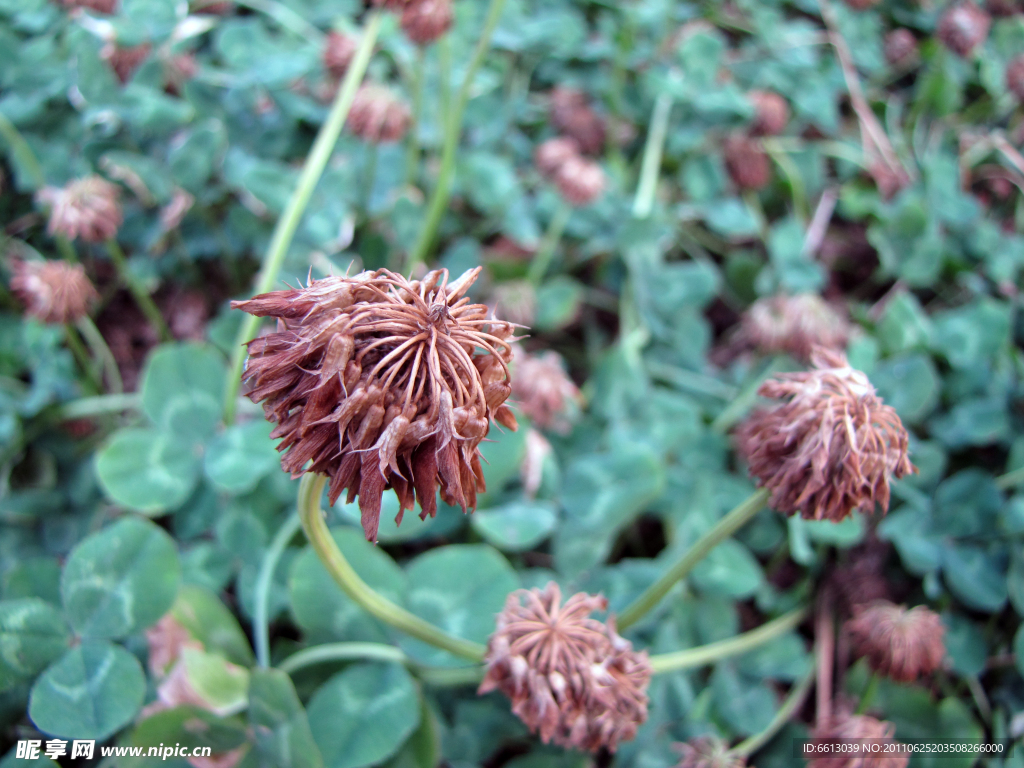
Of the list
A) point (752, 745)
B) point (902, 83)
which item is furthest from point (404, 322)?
point (902, 83)

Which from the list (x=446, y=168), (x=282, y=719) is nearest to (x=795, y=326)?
(x=446, y=168)

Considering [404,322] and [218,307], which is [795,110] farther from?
[404,322]

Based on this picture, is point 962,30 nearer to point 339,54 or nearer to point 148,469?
point 339,54

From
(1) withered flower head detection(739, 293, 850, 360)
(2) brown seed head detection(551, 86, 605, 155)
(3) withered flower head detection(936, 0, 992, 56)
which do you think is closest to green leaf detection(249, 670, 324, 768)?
(1) withered flower head detection(739, 293, 850, 360)

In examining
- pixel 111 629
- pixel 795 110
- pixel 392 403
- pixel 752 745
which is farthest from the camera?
pixel 795 110

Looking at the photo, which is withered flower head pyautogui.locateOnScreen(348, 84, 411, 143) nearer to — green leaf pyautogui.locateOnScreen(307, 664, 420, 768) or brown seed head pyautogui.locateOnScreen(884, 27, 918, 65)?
green leaf pyautogui.locateOnScreen(307, 664, 420, 768)

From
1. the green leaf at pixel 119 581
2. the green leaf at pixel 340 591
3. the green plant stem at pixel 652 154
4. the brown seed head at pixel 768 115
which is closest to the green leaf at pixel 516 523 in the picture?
the green leaf at pixel 340 591

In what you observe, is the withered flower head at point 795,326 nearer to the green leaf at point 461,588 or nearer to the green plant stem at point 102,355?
the green leaf at point 461,588
